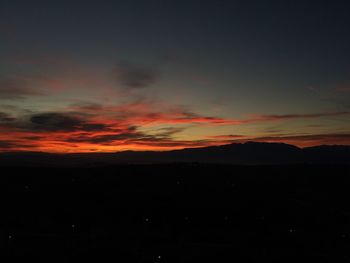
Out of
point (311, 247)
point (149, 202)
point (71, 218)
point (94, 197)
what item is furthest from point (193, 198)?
point (311, 247)

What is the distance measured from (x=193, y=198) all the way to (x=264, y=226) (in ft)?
50.7

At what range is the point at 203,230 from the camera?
38.9 m

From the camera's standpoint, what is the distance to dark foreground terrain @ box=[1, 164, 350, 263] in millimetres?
30625

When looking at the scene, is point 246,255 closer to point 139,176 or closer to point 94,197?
point 94,197

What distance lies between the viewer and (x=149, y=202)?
2053 inches

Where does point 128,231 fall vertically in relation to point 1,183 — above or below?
below

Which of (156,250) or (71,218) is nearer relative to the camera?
(156,250)

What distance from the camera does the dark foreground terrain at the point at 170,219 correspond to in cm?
3062

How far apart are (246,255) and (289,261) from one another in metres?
3.39

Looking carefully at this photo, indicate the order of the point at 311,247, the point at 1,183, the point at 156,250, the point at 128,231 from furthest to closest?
the point at 1,183 < the point at 128,231 < the point at 311,247 < the point at 156,250

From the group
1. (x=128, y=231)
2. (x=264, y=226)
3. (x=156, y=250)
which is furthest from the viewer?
(x=264, y=226)

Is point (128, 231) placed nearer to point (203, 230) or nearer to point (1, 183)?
point (203, 230)

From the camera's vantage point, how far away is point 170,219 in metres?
43.8

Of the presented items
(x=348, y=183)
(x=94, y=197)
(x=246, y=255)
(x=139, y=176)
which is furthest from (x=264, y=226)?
(x=348, y=183)
